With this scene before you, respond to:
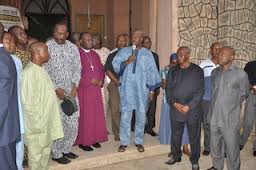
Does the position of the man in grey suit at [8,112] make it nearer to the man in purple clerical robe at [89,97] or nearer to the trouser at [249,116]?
the man in purple clerical robe at [89,97]

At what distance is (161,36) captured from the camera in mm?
6379

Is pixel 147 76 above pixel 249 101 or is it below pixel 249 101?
above

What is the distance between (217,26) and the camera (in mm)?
6586

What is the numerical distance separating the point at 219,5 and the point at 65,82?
334 centimetres

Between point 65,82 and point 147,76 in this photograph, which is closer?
point 65,82

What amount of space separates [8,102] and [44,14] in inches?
306

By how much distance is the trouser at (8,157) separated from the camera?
3.53 metres

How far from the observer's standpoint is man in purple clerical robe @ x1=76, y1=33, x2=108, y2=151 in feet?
17.5

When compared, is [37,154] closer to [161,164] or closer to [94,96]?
[94,96]

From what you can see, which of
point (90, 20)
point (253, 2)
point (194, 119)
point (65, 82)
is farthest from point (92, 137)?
point (90, 20)

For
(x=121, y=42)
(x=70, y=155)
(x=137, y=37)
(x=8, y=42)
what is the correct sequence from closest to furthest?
(x=8, y=42) → (x=70, y=155) → (x=137, y=37) → (x=121, y=42)

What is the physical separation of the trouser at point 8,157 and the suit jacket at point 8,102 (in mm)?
75

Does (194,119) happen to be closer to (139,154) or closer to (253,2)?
(139,154)

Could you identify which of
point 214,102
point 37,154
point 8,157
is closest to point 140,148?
point 214,102
